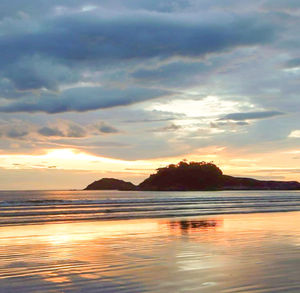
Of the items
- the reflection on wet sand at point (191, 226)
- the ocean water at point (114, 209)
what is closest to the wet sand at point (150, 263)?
the reflection on wet sand at point (191, 226)

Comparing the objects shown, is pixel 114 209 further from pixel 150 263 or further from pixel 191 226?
pixel 150 263

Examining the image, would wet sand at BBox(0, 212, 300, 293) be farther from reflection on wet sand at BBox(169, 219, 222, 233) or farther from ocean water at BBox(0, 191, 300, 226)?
ocean water at BBox(0, 191, 300, 226)

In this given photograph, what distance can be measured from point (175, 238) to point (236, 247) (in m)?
4.43

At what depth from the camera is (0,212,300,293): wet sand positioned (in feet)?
36.0

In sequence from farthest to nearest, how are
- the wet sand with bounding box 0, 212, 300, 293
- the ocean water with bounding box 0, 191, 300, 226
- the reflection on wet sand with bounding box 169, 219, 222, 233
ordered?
the ocean water with bounding box 0, 191, 300, 226 → the reflection on wet sand with bounding box 169, 219, 222, 233 → the wet sand with bounding box 0, 212, 300, 293

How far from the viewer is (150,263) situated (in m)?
14.4

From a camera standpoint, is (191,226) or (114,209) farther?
(114,209)

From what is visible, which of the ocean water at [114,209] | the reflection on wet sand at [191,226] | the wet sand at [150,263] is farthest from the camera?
the ocean water at [114,209]

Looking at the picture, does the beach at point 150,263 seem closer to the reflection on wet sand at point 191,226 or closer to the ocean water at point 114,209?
the reflection on wet sand at point 191,226

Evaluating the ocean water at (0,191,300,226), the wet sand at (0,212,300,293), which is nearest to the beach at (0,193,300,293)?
the wet sand at (0,212,300,293)

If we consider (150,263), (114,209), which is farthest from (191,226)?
(114,209)

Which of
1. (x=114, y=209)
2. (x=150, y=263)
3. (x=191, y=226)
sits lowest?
(x=191, y=226)

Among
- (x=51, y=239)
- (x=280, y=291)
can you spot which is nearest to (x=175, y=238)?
(x=51, y=239)

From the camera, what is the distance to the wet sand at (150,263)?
11.0 metres
